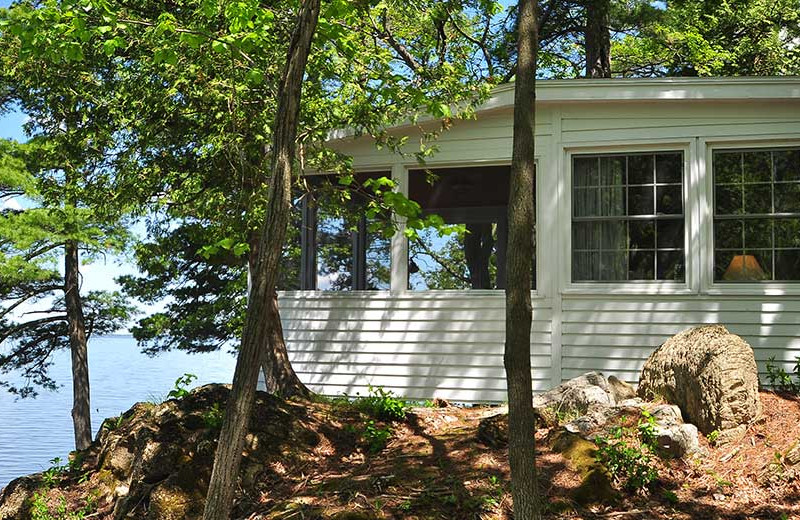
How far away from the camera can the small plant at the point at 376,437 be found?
22.6ft

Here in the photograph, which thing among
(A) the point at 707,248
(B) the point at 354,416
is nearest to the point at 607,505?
(B) the point at 354,416

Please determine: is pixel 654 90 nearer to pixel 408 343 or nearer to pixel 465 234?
pixel 465 234

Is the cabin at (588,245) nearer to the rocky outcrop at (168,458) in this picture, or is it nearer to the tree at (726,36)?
the rocky outcrop at (168,458)

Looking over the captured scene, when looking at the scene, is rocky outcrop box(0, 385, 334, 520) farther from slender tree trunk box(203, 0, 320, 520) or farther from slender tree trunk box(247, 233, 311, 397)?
slender tree trunk box(247, 233, 311, 397)

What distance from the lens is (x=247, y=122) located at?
817 centimetres

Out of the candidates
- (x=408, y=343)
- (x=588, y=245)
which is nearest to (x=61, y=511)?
(x=408, y=343)

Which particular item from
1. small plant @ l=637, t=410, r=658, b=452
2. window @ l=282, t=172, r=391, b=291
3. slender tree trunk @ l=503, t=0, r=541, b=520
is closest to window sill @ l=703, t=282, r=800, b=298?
small plant @ l=637, t=410, r=658, b=452

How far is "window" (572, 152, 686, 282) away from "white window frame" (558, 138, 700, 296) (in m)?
0.06

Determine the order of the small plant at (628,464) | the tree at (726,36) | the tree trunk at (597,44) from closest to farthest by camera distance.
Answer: the small plant at (628,464) < the tree trunk at (597,44) < the tree at (726,36)

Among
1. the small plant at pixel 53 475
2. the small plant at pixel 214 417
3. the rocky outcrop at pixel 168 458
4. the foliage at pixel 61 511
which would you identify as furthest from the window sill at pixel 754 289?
the small plant at pixel 53 475

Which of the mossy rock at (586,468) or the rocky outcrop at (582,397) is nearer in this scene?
the mossy rock at (586,468)

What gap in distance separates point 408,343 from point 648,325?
9.44 ft

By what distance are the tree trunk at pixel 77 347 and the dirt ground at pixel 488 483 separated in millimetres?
11762

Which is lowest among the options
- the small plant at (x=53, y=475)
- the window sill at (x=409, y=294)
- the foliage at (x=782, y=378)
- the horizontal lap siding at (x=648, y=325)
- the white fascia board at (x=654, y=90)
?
the small plant at (x=53, y=475)
